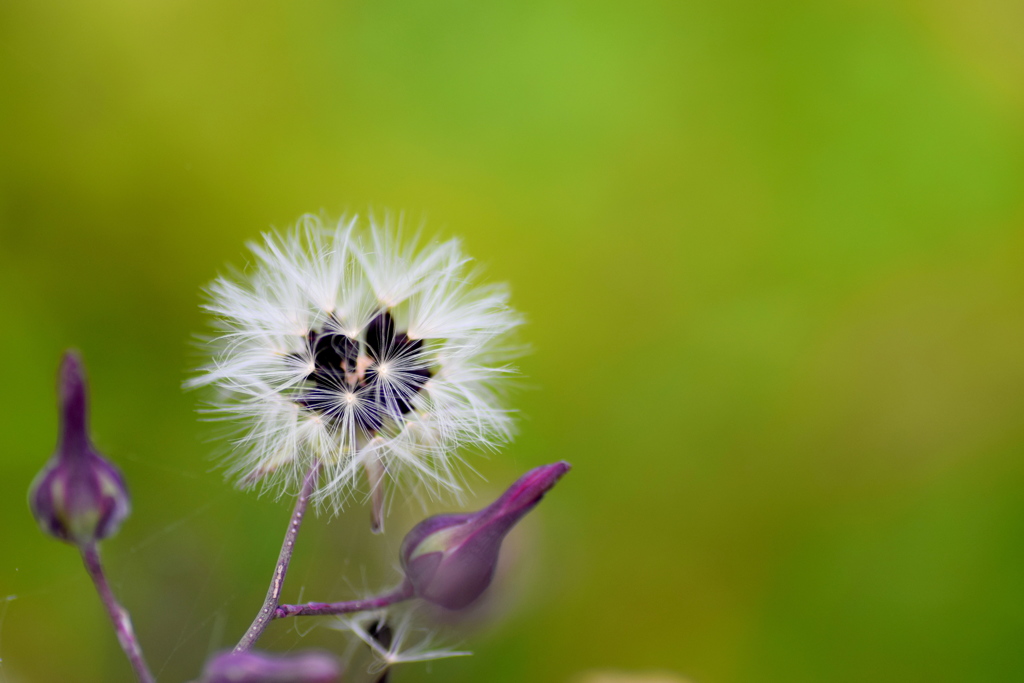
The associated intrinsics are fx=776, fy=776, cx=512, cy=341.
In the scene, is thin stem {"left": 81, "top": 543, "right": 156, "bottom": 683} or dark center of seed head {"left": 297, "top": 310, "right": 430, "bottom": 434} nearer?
thin stem {"left": 81, "top": 543, "right": 156, "bottom": 683}

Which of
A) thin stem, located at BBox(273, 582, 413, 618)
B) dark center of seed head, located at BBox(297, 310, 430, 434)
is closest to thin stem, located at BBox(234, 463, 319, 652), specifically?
thin stem, located at BBox(273, 582, 413, 618)

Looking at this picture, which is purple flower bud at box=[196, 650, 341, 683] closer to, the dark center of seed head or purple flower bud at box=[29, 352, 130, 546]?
purple flower bud at box=[29, 352, 130, 546]

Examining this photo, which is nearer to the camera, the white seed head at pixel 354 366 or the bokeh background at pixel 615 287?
the white seed head at pixel 354 366

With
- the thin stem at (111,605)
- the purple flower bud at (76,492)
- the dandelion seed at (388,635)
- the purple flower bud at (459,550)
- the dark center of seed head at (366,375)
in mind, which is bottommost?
the dandelion seed at (388,635)

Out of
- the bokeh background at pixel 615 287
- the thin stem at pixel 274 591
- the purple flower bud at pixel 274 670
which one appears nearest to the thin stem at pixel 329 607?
the thin stem at pixel 274 591

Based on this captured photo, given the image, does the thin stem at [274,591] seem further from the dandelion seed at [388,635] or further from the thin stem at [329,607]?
the dandelion seed at [388,635]

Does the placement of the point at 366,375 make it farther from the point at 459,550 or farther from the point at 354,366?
the point at 459,550

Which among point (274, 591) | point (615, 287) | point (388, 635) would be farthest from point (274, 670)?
point (615, 287)
